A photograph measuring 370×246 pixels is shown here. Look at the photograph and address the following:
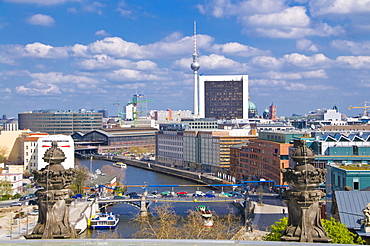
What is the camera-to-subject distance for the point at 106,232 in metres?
37.3

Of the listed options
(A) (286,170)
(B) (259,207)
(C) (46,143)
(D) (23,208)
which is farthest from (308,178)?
(C) (46,143)

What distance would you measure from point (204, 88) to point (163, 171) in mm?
73693

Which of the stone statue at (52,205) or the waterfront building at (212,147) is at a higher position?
the stone statue at (52,205)

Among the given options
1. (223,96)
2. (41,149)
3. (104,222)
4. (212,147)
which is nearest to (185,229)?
(104,222)

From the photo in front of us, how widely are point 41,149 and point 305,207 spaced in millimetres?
54529

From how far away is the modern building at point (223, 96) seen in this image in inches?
5930

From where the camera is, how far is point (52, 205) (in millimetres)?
8938

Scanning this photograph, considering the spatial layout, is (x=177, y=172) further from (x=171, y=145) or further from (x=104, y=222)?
(x=104, y=222)

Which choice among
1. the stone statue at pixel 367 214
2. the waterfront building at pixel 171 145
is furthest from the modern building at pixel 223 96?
the stone statue at pixel 367 214

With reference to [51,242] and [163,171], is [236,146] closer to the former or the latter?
[163,171]

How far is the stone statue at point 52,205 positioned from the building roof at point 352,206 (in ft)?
38.2

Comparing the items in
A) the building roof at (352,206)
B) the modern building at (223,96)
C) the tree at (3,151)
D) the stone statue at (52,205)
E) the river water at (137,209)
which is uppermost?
the modern building at (223,96)

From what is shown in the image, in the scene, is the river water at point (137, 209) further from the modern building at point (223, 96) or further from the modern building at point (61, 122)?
the modern building at point (223, 96)

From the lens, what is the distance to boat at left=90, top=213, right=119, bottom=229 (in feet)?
130
